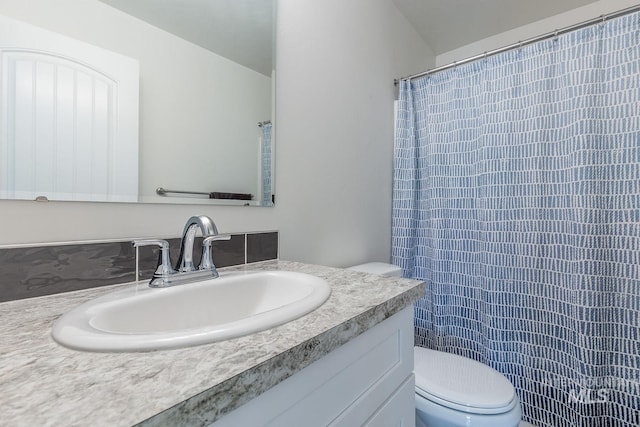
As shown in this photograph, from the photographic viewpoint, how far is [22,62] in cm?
63

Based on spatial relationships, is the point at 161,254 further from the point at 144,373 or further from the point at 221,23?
the point at 221,23

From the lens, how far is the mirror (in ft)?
2.08

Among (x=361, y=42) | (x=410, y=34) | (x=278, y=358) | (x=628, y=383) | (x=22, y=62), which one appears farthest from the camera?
(x=410, y=34)

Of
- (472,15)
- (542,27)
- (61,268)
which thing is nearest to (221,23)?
(61,268)

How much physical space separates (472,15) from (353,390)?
89.9 inches

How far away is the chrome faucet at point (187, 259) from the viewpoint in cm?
72

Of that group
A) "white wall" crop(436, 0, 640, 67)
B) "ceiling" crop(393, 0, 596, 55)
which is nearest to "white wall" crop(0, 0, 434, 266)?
"ceiling" crop(393, 0, 596, 55)

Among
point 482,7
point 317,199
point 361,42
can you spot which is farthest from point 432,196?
point 482,7

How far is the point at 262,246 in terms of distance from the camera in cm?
107

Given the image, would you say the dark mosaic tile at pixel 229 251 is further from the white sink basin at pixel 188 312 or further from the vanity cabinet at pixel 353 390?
the vanity cabinet at pixel 353 390

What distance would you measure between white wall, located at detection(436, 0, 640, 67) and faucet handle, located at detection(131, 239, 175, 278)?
240cm

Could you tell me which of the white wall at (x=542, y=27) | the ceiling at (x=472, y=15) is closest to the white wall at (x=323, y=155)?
the ceiling at (x=472, y=15)

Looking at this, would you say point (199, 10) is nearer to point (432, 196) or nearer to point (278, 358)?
point (278, 358)

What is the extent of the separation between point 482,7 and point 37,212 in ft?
A: 7.73
